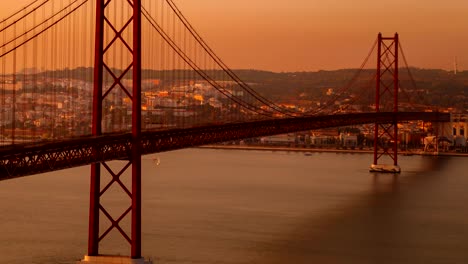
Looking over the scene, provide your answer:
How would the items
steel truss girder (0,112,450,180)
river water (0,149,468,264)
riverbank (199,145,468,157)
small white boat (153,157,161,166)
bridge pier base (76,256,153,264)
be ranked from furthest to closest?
riverbank (199,145,468,157) < small white boat (153,157,161,166) < river water (0,149,468,264) < bridge pier base (76,256,153,264) < steel truss girder (0,112,450,180)

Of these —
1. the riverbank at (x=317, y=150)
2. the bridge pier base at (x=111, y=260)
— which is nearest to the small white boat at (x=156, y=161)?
the riverbank at (x=317, y=150)

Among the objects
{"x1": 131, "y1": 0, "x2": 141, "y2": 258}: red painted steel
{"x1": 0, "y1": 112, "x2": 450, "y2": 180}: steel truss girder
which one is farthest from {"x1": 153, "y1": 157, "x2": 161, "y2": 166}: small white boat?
{"x1": 131, "y1": 0, "x2": 141, "y2": 258}: red painted steel

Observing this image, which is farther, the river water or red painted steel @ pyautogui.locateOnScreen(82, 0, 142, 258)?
the river water

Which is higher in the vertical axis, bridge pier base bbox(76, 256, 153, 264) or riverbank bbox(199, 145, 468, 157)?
riverbank bbox(199, 145, 468, 157)

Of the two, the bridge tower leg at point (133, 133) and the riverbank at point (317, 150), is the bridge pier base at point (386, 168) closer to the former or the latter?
the riverbank at point (317, 150)

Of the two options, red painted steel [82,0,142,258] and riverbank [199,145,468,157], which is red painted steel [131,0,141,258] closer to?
red painted steel [82,0,142,258]

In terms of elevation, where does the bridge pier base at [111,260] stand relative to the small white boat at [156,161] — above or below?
below

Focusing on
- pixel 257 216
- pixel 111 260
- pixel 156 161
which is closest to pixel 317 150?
pixel 156 161

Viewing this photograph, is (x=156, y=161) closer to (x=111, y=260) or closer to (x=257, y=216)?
A: (x=257, y=216)
